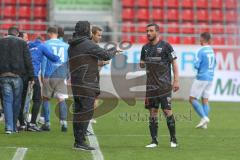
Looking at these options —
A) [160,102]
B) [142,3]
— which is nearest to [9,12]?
[142,3]

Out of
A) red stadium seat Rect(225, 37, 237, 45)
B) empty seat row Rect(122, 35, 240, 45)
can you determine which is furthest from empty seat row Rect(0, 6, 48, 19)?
red stadium seat Rect(225, 37, 237, 45)

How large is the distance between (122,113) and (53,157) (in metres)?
8.47

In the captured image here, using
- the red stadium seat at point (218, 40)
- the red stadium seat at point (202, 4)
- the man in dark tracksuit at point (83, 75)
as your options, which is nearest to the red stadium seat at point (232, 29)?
the red stadium seat at point (218, 40)

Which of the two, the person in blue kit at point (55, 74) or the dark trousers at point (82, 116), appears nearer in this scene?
the dark trousers at point (82, 116)

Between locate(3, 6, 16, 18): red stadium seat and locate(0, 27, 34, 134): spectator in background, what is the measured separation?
14.6 metres

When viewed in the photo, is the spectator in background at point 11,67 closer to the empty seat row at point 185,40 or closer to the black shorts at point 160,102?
the black shorts at point 160,102

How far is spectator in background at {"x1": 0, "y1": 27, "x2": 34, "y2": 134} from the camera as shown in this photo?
521 inches

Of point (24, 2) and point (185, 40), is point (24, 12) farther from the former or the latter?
point (185, 40)

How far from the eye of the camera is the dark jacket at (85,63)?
10930mm

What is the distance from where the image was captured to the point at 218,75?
23.5 meters

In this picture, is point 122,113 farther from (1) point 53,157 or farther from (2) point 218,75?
(1) point 53,157

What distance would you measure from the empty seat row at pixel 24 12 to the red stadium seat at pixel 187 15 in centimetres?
561

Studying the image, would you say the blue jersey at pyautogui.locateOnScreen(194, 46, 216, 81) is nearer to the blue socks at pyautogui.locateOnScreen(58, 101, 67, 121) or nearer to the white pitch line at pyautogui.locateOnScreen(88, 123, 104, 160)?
the white pitch line at pyautogui.locateOnScreen(88, 123, 104, 160)

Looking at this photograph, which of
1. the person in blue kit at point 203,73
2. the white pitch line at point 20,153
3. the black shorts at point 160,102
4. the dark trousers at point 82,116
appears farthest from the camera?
the person in blue kit at point 203,73
